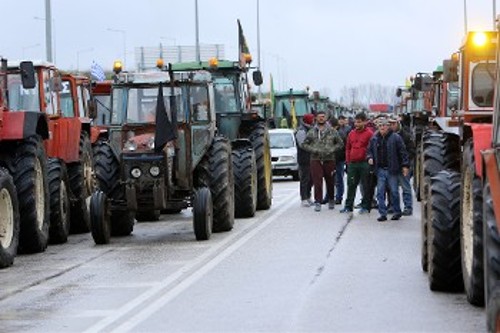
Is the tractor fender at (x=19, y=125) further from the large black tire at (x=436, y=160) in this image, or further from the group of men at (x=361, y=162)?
the group of men at (x=361, y=162)

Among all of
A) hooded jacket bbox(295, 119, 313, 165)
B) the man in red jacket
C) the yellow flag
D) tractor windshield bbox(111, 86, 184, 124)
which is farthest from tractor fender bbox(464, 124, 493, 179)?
the yellow flag

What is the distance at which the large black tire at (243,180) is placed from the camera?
2236 centimetres

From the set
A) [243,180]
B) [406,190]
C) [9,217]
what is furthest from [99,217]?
[406,190]

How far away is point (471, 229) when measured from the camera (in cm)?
1138

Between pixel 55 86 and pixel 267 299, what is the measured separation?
28.0ft

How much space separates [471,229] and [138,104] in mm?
9392

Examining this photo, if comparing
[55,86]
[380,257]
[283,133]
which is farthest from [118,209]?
[283,133]

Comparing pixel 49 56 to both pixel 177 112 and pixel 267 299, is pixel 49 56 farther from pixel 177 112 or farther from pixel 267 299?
pixel 267 299

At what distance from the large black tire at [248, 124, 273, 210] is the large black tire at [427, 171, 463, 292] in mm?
12142

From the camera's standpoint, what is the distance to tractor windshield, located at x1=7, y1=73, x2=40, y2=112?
63.9ft

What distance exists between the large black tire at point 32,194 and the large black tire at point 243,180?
4.96 m

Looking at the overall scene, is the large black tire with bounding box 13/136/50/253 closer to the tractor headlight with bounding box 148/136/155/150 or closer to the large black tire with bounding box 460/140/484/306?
the tractor headlight with bounding box 148/136/155/150

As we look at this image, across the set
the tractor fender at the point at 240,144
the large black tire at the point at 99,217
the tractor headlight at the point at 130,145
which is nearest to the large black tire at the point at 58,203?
the large black tire at the point at 99,217

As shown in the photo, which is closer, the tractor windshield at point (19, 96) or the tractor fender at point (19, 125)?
the tractor fender at point (19, 125)
